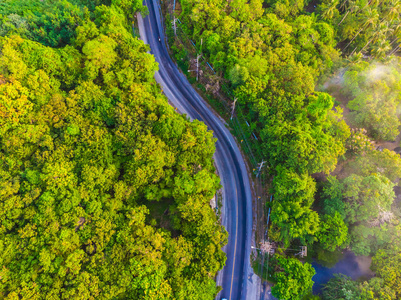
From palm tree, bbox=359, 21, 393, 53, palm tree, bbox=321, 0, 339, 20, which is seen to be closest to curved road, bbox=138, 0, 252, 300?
palm tree, bbox=321, 0, 339, 20

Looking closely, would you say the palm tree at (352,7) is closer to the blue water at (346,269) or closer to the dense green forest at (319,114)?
the dense green forest at (319,114)

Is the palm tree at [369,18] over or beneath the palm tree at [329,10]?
beneath

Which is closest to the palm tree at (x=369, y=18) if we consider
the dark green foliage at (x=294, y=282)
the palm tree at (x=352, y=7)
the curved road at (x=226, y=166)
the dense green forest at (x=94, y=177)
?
the palm tree at (x=352, y=7)

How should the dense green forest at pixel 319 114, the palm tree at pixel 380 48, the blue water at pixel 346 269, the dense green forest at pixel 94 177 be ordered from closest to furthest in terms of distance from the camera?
1. the dense green forest at pixel 94 177
2. the dense green forest at pixel 319 114
3. the blue water at pixel 346 269
4. the palm tree at pixel 380 48

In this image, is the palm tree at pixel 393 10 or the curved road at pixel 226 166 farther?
the palm tree at pixel 393 10

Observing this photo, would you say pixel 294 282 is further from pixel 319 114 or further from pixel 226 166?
pixel 319 114

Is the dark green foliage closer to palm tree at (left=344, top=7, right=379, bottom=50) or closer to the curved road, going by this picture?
the curved road
